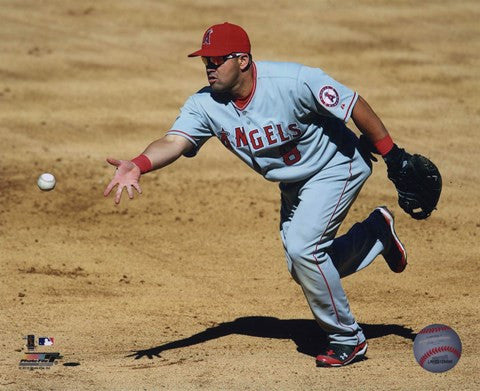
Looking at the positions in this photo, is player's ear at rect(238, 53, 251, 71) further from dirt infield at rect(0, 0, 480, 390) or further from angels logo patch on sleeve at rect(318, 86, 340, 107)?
dirt infield at rect(0, 0, 480, 390)

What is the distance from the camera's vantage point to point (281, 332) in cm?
762

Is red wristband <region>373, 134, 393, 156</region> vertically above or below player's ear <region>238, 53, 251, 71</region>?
below

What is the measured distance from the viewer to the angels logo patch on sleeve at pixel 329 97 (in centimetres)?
638

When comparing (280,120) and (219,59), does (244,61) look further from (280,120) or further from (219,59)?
(280,120)

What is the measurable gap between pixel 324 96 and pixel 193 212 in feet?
13.5

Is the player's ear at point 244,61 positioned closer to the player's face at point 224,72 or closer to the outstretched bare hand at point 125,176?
the player's face at point 224,72

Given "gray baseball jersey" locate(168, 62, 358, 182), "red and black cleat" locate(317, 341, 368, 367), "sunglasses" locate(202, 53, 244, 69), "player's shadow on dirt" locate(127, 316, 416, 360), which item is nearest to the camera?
"gray baseball jersey" locate(168, 62, 358, 182)


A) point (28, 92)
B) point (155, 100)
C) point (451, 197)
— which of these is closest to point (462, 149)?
point (451, 197)

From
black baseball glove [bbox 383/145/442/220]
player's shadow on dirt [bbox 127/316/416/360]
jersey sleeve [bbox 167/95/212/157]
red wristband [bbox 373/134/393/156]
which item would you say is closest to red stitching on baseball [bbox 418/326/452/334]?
player's shadow on dirt [bbox 127/316/416/360]

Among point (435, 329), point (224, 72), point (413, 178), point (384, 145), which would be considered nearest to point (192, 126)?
point (224, 72)

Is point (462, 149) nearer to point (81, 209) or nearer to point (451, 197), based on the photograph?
point (451, 197)

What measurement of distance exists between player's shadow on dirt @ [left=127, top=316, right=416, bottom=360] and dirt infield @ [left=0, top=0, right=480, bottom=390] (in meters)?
0.02

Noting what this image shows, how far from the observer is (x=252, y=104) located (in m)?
6.62

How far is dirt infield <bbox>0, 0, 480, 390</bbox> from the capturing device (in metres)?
7.03
